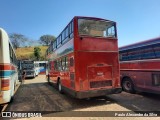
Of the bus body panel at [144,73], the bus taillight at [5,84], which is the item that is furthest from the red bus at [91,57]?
the bus taillight at [5,84]

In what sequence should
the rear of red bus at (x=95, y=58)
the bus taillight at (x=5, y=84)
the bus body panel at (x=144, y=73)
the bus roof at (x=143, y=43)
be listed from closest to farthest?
the bus taillight at (x=5, y=84) < the rear of red bus at (x=95, y=58) < the bus roof at (x=143, y=43) < the bus body panel at (x=144, y=73)

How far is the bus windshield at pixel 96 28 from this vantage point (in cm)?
780

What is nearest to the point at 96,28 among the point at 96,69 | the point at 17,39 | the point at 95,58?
the point at 95,58

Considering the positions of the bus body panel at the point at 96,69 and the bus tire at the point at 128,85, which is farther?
Result: the bus tire at the point at 128,85

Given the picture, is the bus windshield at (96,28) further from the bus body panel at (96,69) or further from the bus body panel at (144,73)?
the bus body panel at (144,73)

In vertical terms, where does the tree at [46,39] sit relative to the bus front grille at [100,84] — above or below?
above

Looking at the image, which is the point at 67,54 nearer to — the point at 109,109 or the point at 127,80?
the point at 109,109

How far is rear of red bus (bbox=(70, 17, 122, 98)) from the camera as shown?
24.6ft

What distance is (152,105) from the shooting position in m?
7.42

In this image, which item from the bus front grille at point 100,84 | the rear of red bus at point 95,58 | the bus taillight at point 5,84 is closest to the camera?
the bus taillight at point 5,84

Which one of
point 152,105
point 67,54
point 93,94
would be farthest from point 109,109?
point 67,54

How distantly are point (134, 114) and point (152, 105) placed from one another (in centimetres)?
165

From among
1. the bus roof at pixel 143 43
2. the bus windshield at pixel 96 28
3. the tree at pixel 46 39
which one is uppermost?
the tree at pixel 46 39

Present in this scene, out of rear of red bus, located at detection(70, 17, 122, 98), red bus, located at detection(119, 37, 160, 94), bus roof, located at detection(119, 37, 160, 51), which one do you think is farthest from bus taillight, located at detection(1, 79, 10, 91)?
bus roof, located at detection(119, 37, 160, 51)
